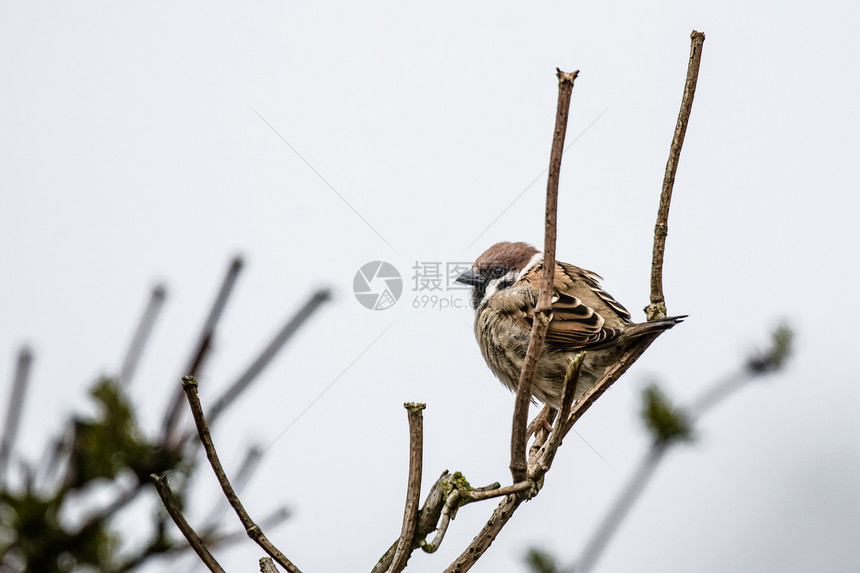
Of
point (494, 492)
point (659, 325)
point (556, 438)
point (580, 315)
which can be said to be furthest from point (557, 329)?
point (494, 492)

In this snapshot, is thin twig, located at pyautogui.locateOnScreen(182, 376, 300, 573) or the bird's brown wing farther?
the bird's brown wing

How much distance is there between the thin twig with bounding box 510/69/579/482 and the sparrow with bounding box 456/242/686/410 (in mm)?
1829

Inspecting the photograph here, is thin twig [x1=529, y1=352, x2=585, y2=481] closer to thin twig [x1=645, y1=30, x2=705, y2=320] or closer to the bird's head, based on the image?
thin twig [x1=645, y1=30, x2=705, y2=320]

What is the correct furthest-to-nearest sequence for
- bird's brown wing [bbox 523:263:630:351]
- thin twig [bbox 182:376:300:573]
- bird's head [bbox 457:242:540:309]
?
bird's head [bbox 457:242:540:309], bird's brown wing [bbox 523:263:630:351], thin twig [bbox 182:376:300:573]

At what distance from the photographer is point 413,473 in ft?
4.56

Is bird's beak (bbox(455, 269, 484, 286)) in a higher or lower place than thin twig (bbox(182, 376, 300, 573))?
higher

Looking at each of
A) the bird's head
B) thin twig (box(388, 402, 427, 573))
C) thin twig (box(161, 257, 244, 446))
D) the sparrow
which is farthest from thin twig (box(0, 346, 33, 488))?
the bird's head

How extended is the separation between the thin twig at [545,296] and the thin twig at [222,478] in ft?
1.71

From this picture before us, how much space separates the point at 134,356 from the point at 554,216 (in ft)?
3.32

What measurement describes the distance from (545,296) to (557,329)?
2241 mm

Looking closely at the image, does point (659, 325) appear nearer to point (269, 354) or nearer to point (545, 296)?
point (545, 296)

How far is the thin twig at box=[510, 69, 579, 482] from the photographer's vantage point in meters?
1.41

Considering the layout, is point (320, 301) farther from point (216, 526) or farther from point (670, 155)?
point (670, 155)

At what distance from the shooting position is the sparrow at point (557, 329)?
12.0 ft
